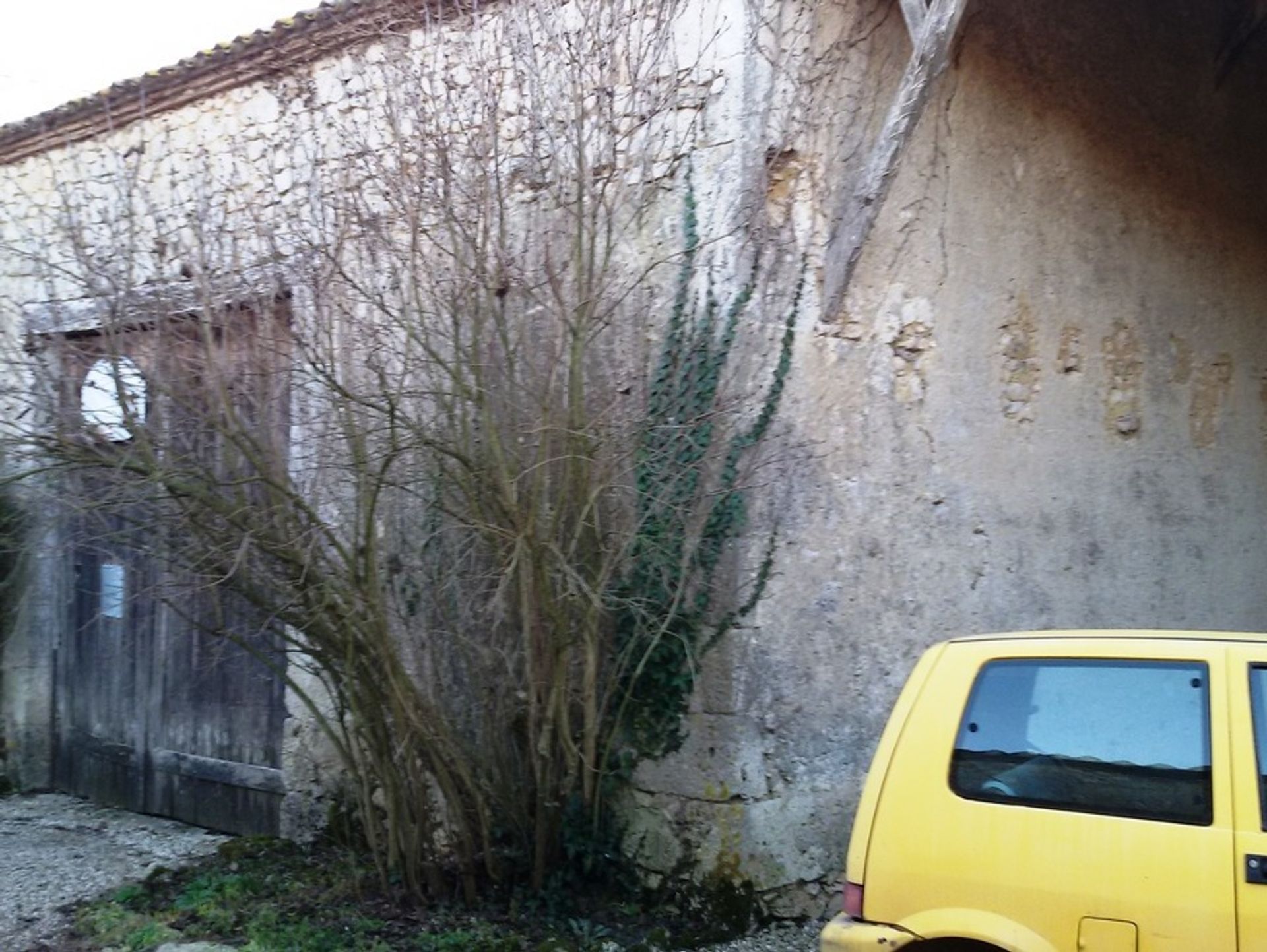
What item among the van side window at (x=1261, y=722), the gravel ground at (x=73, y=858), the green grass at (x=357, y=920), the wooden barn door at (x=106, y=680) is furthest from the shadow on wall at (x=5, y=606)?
the van side window at (x=1261, y=722)

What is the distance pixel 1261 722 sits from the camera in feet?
10.3

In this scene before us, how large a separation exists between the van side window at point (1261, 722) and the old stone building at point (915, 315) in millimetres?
2534

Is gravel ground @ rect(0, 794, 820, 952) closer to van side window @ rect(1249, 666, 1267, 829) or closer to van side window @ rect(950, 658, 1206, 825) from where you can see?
van side window @ rect(950, 658, 1206, 825)

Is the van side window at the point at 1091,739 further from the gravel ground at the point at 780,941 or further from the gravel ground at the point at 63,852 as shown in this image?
the gravel ground at the point at 63,852

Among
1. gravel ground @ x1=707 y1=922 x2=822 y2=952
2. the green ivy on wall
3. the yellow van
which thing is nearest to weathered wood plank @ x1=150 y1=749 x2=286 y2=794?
the green ivy on wall

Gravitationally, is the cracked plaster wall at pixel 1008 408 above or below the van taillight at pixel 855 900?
above

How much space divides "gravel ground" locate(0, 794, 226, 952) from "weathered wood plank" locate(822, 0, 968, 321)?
439 cm

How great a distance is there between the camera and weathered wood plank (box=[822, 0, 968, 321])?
5484 millimetres

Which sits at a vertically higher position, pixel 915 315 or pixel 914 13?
pixel 914 13

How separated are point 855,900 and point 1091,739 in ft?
2.62

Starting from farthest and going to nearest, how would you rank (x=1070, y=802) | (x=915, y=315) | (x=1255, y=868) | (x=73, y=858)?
(x=73, y=858) < (x=915, y=315) < (x=1070, y=802) < (x=1255, y=868)

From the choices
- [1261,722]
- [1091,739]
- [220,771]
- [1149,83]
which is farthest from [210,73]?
[1261,722]

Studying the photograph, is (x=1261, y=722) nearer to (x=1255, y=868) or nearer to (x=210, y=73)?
(x=1255, y=868)

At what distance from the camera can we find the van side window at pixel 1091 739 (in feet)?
10.5
